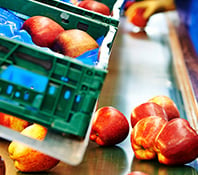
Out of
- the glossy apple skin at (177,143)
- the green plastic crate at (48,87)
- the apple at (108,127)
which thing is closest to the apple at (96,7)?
the apple at (108,127)

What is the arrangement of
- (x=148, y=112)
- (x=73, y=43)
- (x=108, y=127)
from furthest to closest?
(x=148, y=112), (x=108, y=127), (x=73, y=43)

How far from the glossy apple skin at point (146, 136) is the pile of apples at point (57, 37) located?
42 cm

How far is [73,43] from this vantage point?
1911 millimetres

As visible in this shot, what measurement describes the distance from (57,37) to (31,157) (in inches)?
20.8

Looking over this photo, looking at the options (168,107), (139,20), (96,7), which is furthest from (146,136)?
(139,20)

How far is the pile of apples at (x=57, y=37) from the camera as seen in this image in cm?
190

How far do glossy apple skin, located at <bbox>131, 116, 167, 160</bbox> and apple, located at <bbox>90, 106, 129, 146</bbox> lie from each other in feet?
0.32

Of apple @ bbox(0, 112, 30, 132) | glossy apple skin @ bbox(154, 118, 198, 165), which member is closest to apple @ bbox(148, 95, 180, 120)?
glossy apple skin @ bbox(154, 118, 198, 165)

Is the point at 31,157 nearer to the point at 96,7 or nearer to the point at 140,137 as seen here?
the point at 140,137

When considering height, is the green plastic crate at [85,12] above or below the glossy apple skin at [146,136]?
above

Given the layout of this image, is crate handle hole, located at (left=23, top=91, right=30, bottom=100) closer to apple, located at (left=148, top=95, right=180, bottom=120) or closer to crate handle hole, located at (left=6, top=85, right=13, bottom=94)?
crate handle hole, located at (left=6, top=85, right=13, bottom=94)

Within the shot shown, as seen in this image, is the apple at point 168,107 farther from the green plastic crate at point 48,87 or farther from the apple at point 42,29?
the green plastic crate at point 48,87

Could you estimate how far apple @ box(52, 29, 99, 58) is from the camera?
1.89m

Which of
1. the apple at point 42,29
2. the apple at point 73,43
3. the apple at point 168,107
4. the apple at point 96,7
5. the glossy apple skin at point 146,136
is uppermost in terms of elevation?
the apple at point 73,43
